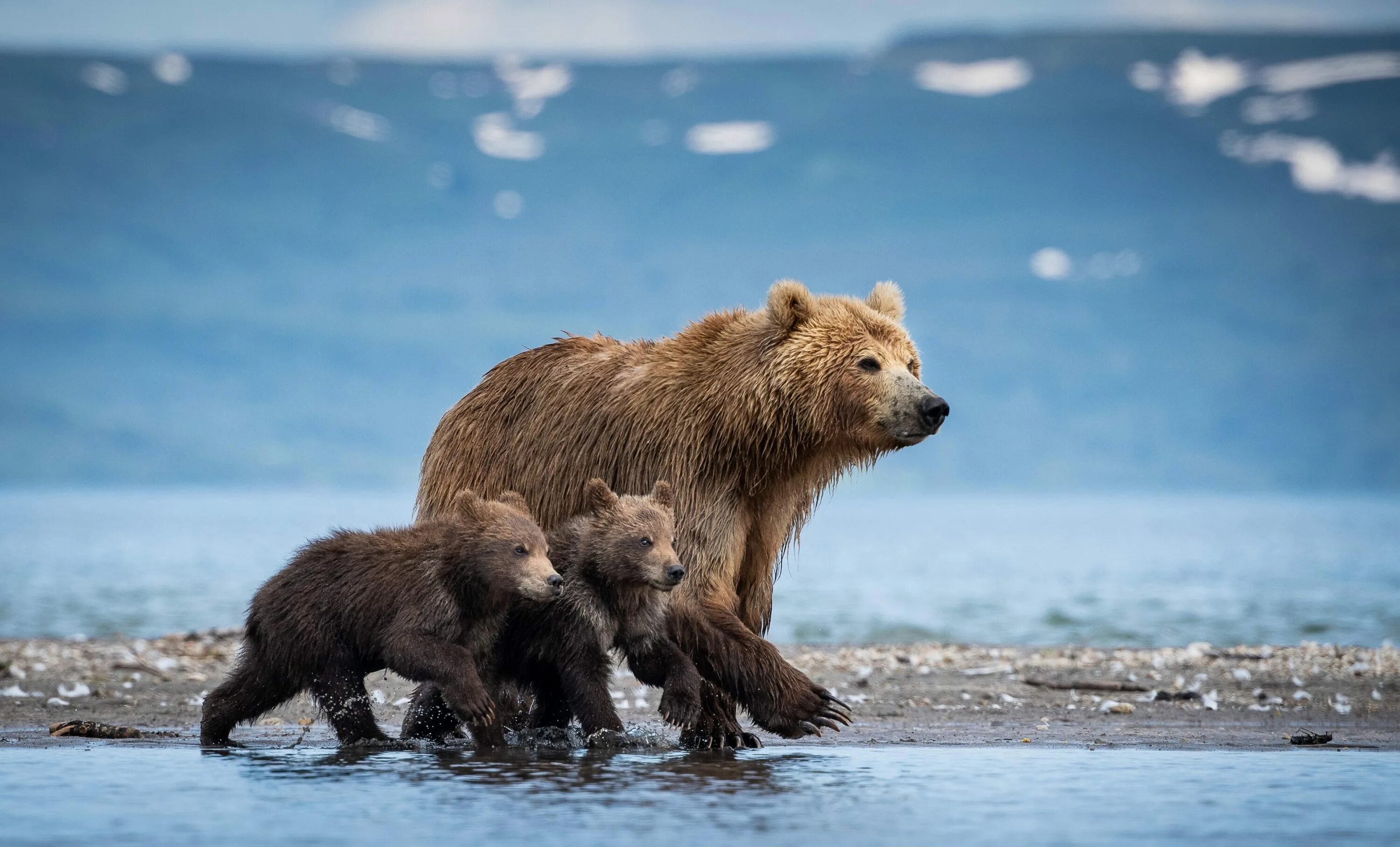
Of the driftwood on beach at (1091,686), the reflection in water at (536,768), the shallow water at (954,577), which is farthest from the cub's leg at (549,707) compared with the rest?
the shallow water at (954,577)

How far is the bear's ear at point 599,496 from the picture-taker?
7.71m

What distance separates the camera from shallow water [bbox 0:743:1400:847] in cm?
590

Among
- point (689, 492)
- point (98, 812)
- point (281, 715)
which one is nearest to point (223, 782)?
point (98, 812)

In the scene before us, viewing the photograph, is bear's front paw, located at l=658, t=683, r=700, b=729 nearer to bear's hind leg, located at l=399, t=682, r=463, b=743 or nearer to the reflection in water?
the reflection in water

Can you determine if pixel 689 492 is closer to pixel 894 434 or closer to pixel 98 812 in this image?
pixel 894 434

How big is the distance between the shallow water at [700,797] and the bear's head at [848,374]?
1549 millimetres

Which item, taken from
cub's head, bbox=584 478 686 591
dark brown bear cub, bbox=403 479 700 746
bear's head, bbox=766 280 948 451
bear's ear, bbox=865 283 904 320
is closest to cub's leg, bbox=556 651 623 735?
dark brown bear cub, bbox=403 479 700 746

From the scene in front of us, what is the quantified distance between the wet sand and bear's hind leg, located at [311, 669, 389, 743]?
431mm

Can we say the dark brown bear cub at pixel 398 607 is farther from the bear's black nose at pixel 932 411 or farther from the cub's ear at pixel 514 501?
the bear's black nose at pixel 932 411

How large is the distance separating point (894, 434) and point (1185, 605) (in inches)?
764

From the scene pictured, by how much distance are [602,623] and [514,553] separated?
60 centimetres

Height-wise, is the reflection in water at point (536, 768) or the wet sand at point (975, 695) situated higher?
the wet sand at point (975, 695)

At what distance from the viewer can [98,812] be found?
623 cm

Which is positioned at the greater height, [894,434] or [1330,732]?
[894,434]
